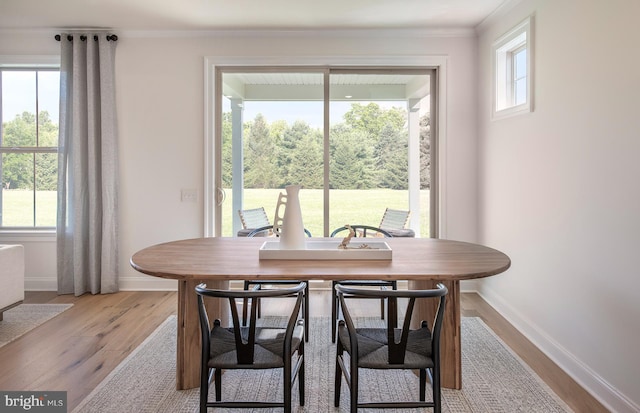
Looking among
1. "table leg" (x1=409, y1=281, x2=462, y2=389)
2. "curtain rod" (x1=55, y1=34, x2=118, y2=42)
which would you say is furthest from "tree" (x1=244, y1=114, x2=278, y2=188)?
"table leg" (x1=409, y1=281, x2=462, y2=389)

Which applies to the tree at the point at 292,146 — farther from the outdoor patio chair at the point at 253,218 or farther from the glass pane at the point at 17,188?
the glass pane at the point at 17,188

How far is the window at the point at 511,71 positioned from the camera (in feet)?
10.7

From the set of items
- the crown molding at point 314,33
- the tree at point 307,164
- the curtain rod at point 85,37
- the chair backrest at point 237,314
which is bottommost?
the chair backrest at point 237,314

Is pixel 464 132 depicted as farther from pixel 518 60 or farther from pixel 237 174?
pixel 237 174

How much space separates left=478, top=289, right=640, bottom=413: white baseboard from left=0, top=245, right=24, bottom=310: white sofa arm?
3905 millimetres

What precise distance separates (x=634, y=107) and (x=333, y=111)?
272cm

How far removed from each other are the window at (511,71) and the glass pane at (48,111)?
4272 millimetres

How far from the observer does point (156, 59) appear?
13.3ft

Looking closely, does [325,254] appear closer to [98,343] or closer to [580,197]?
[580,197]

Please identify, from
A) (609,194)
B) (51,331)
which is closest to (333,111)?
(609,194)

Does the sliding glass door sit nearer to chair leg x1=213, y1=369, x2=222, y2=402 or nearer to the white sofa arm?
the white sofa arm

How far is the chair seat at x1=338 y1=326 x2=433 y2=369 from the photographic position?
1.65 meters

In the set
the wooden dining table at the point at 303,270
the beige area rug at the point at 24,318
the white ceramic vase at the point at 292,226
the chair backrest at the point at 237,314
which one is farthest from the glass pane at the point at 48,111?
the chair backrest at the point at 237,314

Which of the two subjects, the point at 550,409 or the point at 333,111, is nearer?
the point at 550,409
